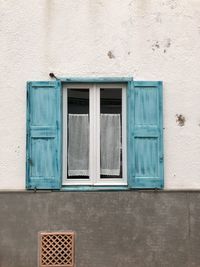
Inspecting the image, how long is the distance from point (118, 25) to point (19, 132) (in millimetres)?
2109

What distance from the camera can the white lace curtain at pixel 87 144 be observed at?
7609 mm

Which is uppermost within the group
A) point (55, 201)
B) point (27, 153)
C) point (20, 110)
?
point (20, 110)

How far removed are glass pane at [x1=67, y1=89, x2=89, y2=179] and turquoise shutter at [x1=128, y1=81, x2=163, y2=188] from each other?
2.12 feet

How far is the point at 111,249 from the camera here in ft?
24.1

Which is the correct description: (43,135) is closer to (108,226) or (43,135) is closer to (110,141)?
(110,141)

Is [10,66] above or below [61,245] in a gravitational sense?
above

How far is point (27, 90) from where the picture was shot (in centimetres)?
748

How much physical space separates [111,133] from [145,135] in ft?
1.71

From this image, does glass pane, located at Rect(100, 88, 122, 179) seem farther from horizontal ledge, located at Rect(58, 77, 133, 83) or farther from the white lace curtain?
horizontal ledge, located at Rect(58, 77, 133, 83)

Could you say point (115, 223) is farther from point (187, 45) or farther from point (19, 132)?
point (187, 45)

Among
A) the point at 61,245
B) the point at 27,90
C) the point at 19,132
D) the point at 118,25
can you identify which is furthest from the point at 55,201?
the point at 118,25

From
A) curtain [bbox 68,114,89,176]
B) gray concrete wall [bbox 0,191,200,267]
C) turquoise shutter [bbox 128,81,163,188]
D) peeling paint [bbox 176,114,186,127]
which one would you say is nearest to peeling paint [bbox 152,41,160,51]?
turquoise shutter [bbox 128,81,163,188]

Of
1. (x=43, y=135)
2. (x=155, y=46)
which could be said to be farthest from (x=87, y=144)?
(x=155, y=46)

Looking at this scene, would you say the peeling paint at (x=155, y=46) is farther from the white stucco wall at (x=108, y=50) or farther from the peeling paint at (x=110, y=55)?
the peeling paint at (x=110, y=55)
